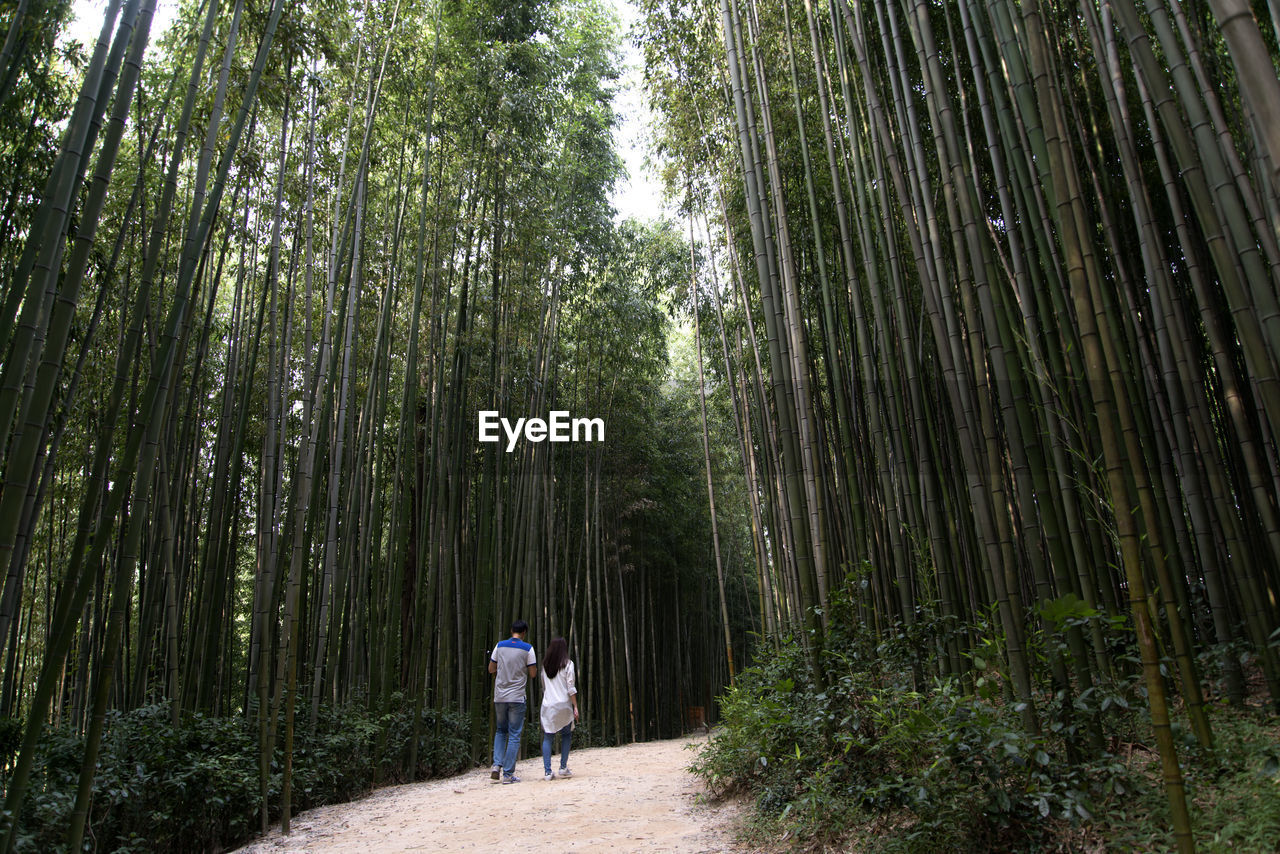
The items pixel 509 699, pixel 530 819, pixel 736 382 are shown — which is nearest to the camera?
pixel 530 819

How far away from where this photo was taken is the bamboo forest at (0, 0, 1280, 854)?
1.62 meters

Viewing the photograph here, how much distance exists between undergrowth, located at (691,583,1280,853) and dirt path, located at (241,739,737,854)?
0.41 metres

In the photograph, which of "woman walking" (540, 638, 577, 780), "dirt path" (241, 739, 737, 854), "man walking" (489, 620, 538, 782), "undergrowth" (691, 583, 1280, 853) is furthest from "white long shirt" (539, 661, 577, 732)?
"undergrowth" (691, 583, 1280, 853)

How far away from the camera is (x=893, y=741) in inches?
79.5

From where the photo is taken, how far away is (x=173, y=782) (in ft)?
9.38

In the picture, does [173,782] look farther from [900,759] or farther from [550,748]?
[900,759]

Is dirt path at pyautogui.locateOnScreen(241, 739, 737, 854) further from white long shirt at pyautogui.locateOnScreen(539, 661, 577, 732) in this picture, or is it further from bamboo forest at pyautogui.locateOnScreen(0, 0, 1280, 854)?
white long shirt at pyautogui.locateOnScreen(539, 661, 577, 732)

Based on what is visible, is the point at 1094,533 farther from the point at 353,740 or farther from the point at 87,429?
the point at 87,429

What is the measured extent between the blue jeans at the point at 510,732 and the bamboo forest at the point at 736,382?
0.05m

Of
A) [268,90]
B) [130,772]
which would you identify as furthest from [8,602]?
[268,90]

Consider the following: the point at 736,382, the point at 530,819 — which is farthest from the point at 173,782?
the point at 736,382

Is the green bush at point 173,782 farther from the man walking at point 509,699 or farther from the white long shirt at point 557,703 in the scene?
the white long shirt at point 557,703

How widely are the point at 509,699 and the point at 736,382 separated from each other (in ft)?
13.8

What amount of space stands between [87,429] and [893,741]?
18.1 feet
